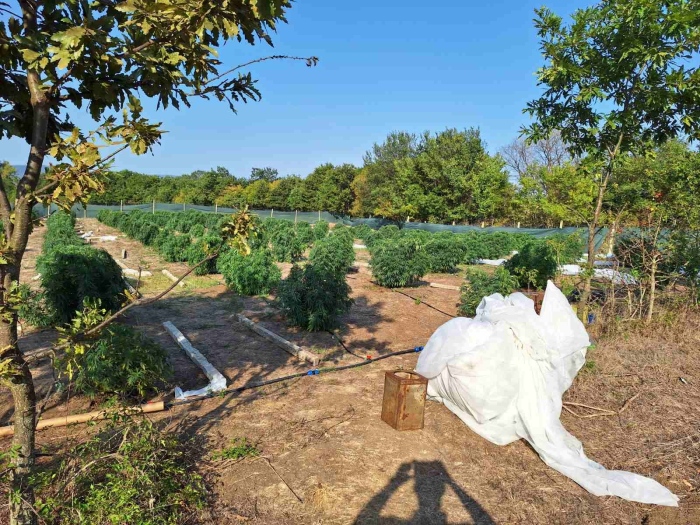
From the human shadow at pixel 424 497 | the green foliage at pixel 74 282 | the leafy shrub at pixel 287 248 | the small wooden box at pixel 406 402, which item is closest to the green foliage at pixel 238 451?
the human shadow at pixel 424 497

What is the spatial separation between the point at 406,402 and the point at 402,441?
344 millimetres

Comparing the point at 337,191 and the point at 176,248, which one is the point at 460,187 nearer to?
the point at 337,191

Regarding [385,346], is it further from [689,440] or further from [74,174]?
[74,174]

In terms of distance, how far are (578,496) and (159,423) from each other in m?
3.62

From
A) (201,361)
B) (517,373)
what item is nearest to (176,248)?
(201,361)

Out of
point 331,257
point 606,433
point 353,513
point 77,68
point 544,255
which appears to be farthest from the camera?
point 544,255

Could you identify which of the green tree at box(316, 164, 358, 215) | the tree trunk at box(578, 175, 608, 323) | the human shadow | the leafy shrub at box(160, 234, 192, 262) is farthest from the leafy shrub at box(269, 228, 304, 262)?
the green tree at box(316, 164, 358, 215)

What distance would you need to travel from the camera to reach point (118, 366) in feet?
15.1

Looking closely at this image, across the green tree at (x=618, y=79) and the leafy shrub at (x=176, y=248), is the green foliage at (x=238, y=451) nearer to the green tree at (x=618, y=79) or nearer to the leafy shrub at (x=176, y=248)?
the green tree at (x=618, y=79)

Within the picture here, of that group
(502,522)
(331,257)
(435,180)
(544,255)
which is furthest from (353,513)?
(435,180)

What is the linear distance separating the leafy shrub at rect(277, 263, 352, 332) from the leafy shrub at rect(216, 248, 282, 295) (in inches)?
114

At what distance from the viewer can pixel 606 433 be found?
15.1 feet

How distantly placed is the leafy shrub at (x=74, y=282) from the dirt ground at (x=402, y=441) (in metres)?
0.58

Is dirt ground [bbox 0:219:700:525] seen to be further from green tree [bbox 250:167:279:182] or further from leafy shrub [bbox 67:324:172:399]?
green tree [bbox 250:167:279:182]
